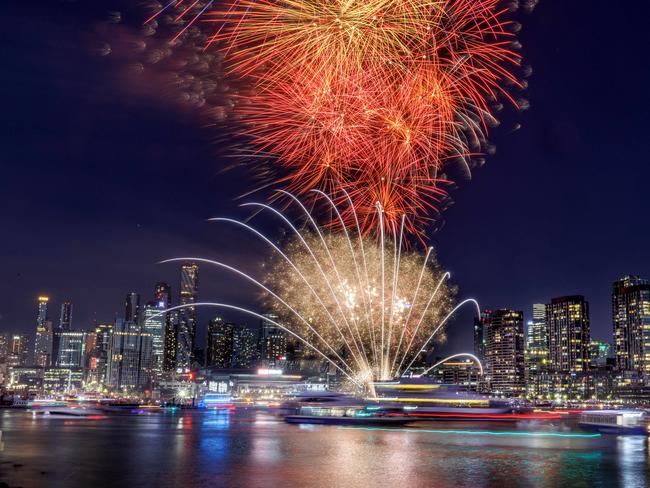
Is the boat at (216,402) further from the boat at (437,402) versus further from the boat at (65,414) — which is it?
the boat at (437,402)

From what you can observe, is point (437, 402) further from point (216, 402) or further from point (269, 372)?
point (269, 372)

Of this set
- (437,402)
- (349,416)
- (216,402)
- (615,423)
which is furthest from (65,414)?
(615,423)

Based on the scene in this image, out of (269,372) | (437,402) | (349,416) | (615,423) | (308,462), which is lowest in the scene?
(269,372)

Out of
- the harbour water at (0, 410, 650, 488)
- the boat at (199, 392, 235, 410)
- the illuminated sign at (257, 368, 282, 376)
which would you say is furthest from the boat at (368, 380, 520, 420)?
the illuminated sign at (257, 368, 282, 376)

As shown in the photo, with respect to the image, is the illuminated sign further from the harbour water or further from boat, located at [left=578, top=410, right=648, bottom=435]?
the harbour water

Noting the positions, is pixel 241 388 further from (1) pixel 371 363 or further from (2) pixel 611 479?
(2) pixel 611 479

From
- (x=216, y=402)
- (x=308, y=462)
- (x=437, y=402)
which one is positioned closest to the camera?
(x=308, y=462)

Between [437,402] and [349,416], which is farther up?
[437,402]

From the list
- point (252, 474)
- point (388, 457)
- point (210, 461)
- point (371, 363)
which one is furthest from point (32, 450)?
point (371, 363)
